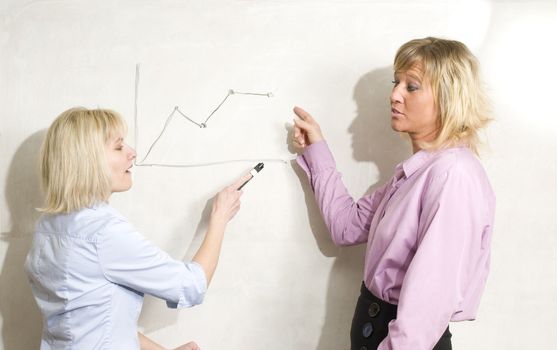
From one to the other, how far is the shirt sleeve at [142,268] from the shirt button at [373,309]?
1.11 feet

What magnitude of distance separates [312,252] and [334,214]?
14cm

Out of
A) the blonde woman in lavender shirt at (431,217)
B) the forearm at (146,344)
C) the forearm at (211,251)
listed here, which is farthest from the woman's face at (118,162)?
the blonde woman in lavender shirt at (431,217)

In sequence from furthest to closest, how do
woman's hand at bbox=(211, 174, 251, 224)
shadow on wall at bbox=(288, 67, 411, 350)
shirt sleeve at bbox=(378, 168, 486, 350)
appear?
shadow on wall at bbox=(288, 67, 411, 350) < woman's hand at bbox=(211, 174, 251, 224) < shirt sleeve at bbox=(378, 168, 486, 350)

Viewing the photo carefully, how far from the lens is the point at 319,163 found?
1348mm

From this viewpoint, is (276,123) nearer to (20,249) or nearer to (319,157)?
(319,157)

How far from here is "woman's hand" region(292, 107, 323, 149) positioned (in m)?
1.36

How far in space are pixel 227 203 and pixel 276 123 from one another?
0.24 m

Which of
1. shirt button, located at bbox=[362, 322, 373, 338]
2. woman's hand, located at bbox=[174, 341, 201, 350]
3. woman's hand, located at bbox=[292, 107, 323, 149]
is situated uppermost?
woman's hand, located at bbox=[292, 107, 323, 149]

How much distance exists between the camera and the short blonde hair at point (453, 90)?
1117 mm

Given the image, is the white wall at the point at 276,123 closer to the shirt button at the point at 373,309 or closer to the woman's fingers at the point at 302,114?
the woman's fingers at the point at 302,114

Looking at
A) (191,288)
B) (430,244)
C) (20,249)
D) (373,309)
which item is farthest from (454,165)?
(20,249)

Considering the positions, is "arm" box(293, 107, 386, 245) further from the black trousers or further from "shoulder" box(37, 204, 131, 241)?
"shoulder" box(37, 204, 131, 241)

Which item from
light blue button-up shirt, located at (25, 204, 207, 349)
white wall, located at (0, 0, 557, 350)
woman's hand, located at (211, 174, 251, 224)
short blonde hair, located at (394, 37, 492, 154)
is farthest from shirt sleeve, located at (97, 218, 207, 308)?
short blonde hair, located at (394, 37, 492, 154)

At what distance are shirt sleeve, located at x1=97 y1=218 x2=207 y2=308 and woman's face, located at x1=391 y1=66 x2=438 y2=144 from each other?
1.74 feet
